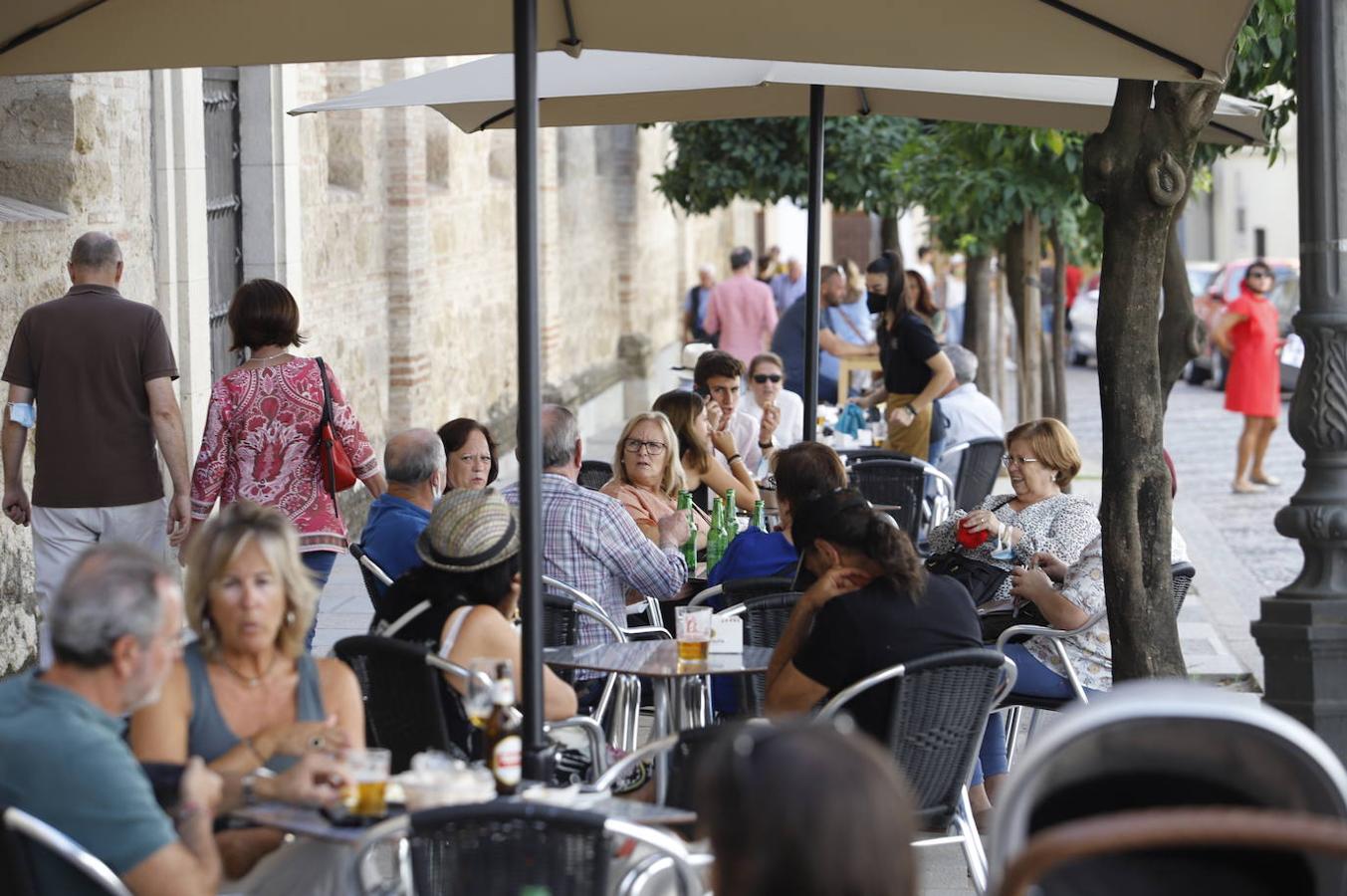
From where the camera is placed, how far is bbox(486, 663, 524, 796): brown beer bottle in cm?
382

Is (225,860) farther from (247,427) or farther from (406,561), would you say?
(247,427)

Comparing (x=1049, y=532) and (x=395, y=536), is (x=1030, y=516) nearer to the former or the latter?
(x=1049, y=532)

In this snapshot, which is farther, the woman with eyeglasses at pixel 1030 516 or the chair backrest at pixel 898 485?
the chair backrest at pixel 898 485

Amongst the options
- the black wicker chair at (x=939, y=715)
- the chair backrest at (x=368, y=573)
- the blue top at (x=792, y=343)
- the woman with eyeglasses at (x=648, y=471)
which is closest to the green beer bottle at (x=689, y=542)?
the woman with eyeglasses at (x=648, y=471)

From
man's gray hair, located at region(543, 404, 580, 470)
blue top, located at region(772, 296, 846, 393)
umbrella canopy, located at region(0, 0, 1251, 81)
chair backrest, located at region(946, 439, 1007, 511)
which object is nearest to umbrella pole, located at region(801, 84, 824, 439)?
man's gray hair, located at region(543, 404, 580, 470)

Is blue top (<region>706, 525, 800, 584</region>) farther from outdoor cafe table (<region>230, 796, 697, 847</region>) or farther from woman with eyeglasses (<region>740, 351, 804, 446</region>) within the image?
woman with eyeglasses (<region>740, 351, 804, 446</region>)

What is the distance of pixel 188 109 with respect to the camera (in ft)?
30.9

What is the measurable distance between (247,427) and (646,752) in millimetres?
3311

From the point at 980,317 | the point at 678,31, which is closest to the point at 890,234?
the point at 980,317

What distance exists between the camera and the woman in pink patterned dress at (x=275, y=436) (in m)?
6.91

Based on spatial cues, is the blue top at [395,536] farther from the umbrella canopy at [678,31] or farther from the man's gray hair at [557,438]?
the umbrella canopy at [678,31]

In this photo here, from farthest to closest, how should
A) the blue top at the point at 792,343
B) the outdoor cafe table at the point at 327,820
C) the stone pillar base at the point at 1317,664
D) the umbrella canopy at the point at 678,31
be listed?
the blue top at the point at 792,343, the stone pillar base at the point at 1317,664, the umbrella canopy at the point at 678,31, the outdoor cafe table at the point at 327,820

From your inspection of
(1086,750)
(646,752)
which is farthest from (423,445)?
(1086,750)

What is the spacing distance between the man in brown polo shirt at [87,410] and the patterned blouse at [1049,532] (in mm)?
2832
